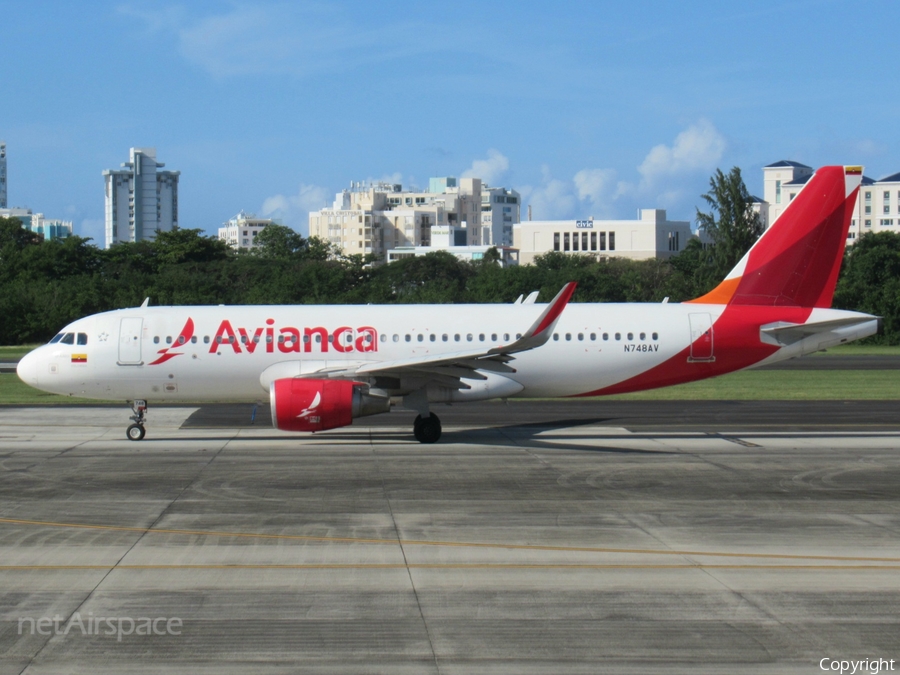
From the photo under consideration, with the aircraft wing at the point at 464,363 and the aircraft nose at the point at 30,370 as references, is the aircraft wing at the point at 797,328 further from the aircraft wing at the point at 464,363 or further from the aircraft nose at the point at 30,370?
the aircraft nose at the point at 30,370

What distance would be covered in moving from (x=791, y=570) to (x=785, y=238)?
15958 mm

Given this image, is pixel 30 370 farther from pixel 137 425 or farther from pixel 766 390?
pixel 766 390

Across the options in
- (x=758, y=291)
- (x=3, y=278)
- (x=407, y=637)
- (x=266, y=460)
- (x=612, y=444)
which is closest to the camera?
(x=407, y=637)

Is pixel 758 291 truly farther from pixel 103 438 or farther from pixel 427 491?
pixel 103 438

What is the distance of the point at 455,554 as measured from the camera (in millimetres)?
13672

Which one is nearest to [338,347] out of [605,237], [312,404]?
[312,404]

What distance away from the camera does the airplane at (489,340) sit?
25625 mm

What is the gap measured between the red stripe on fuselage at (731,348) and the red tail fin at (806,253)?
45 centimetres

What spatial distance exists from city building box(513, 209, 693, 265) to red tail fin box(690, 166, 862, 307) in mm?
156738

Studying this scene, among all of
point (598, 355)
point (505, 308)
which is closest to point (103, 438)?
point (505, 308)

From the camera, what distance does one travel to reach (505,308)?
2742 centimetres

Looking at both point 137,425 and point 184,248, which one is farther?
point 184,248

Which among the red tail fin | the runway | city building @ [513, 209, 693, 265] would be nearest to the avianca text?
the runway

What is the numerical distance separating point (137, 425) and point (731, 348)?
52.9ft
